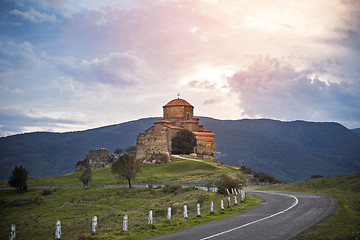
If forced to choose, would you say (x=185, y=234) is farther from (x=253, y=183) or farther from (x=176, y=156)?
(x=176, y=156)

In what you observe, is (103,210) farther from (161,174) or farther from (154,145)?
(154,145)

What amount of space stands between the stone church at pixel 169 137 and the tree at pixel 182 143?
1.48m

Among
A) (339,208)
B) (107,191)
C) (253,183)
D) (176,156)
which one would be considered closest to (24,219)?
(107,191)

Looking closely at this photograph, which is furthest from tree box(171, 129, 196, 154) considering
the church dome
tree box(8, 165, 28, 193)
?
tree box(8, 165, 28, 193)

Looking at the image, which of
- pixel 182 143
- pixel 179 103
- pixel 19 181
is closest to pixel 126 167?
pixel 19 181

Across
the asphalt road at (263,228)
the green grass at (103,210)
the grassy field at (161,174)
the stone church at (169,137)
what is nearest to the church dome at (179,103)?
the stone church at (169,137)

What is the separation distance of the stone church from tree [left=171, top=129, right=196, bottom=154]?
58.3 inches

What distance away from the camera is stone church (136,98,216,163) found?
3334 inches

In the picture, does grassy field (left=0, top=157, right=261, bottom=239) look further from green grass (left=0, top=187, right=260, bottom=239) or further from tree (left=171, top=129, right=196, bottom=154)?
tree (left=171, top=129, right=196, bottom=154)

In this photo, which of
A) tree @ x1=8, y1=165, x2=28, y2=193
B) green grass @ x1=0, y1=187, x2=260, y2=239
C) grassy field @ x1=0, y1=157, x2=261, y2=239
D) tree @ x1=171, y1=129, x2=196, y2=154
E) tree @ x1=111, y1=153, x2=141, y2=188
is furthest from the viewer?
tree @ x1=171, y1=129, x2=196, y2=154

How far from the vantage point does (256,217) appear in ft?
53.4

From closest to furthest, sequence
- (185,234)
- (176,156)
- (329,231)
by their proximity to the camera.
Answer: (329,231) → (185,234) → (176,156)

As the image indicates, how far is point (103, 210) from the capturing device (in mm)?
35344

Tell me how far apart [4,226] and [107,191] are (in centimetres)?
1898
